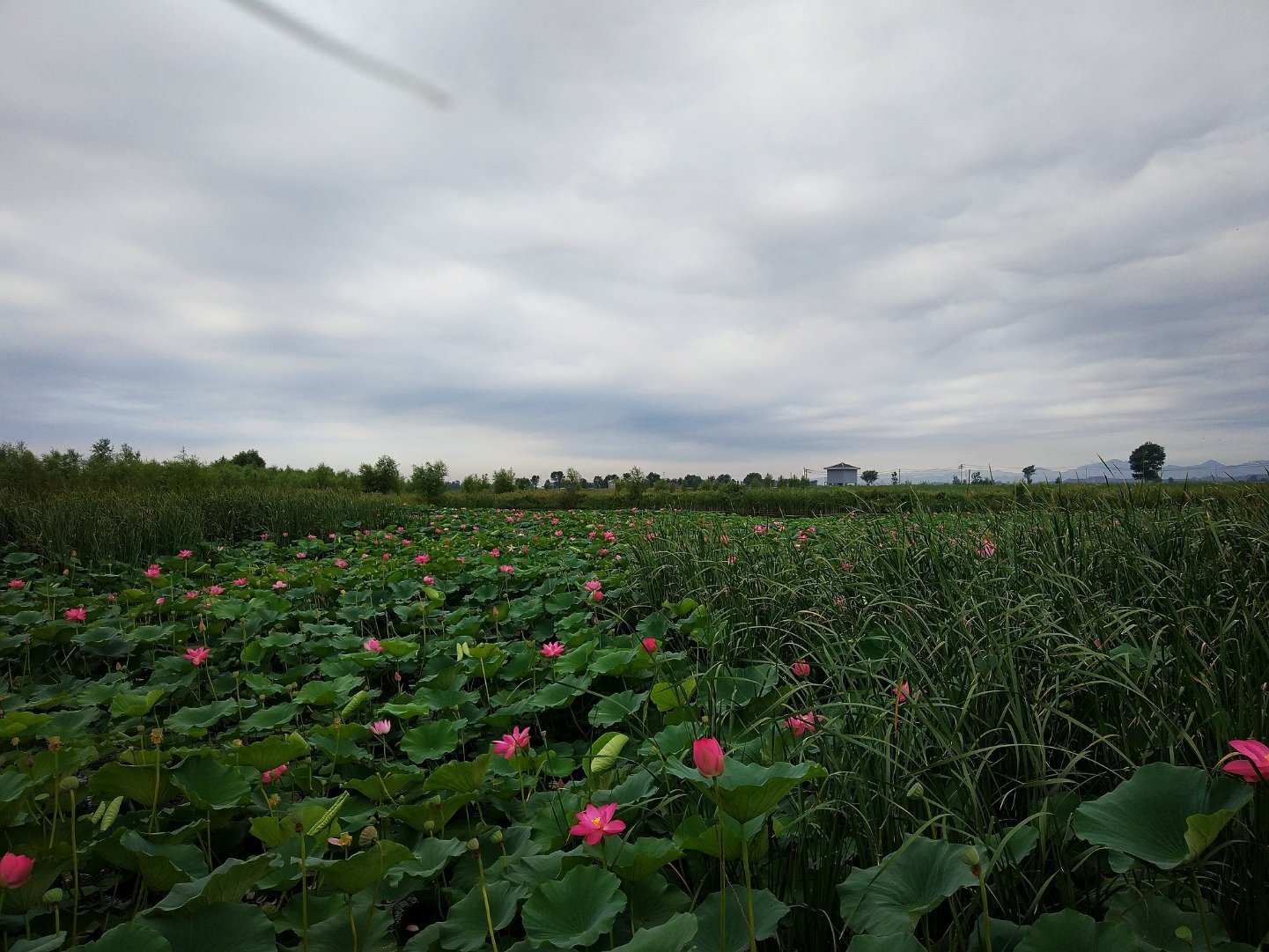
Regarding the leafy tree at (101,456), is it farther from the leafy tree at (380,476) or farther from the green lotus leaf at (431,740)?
the green lotus leaf at (431,740)

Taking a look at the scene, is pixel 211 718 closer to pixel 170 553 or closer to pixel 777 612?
pixel 777 612

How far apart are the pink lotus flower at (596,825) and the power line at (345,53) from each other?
6.40 ft

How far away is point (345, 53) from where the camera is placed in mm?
1745

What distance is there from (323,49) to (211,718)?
221cm

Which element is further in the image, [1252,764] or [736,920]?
[736,920]

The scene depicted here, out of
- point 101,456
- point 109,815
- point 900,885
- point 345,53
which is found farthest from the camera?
point 101,456

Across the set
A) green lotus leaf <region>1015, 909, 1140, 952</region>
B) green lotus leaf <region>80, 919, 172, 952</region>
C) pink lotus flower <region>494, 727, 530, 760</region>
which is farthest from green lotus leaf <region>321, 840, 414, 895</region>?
green lotus leaf <region>1015, 909, 1140, 952</region>

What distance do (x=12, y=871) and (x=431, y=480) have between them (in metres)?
25.6

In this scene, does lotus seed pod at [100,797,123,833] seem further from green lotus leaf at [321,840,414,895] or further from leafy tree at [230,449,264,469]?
leafy tree at [230,449,264,469]

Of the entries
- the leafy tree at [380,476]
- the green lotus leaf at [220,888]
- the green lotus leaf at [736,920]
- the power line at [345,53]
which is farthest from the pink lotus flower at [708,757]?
the leafy tree at [380,476]

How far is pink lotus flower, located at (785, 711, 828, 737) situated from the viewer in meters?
1.62

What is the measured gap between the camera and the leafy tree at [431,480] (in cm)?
2538

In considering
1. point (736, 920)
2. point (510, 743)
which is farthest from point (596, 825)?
point (510, 743)

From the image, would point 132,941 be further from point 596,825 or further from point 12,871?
point 596,825
